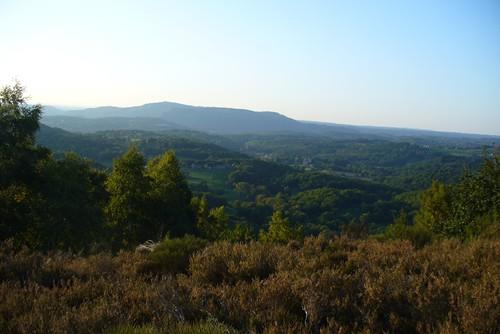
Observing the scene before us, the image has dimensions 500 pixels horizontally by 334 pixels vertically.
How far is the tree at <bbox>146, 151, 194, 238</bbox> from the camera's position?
25094 mm

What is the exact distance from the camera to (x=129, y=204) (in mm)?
24469

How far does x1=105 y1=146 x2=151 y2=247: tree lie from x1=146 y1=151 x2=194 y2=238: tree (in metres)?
0.69

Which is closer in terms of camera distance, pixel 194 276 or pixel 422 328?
pixel 422 328

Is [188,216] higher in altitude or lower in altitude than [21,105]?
lower

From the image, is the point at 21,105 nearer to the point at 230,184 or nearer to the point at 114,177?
the point at 114,177

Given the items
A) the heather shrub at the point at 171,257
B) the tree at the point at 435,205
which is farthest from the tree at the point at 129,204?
the tree at the point at 435,205

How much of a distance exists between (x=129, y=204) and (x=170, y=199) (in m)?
2.93

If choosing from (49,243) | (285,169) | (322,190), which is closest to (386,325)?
(49,243)

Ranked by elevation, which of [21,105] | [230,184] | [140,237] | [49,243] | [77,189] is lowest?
[230,184]

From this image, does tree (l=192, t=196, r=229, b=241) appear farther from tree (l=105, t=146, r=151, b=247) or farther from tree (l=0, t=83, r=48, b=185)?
tree (l=0, t=83, r=48, b=185)

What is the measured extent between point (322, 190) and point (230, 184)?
33.4m

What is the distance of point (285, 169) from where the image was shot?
162m

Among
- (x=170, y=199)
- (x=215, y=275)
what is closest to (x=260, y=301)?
(x=215, y=275)

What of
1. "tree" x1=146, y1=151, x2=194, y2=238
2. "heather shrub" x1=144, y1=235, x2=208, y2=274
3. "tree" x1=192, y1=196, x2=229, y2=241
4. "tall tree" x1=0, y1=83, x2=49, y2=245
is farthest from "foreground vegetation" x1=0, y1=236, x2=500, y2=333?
"tree" x1=192, y1=196, x2=229, y2=241
